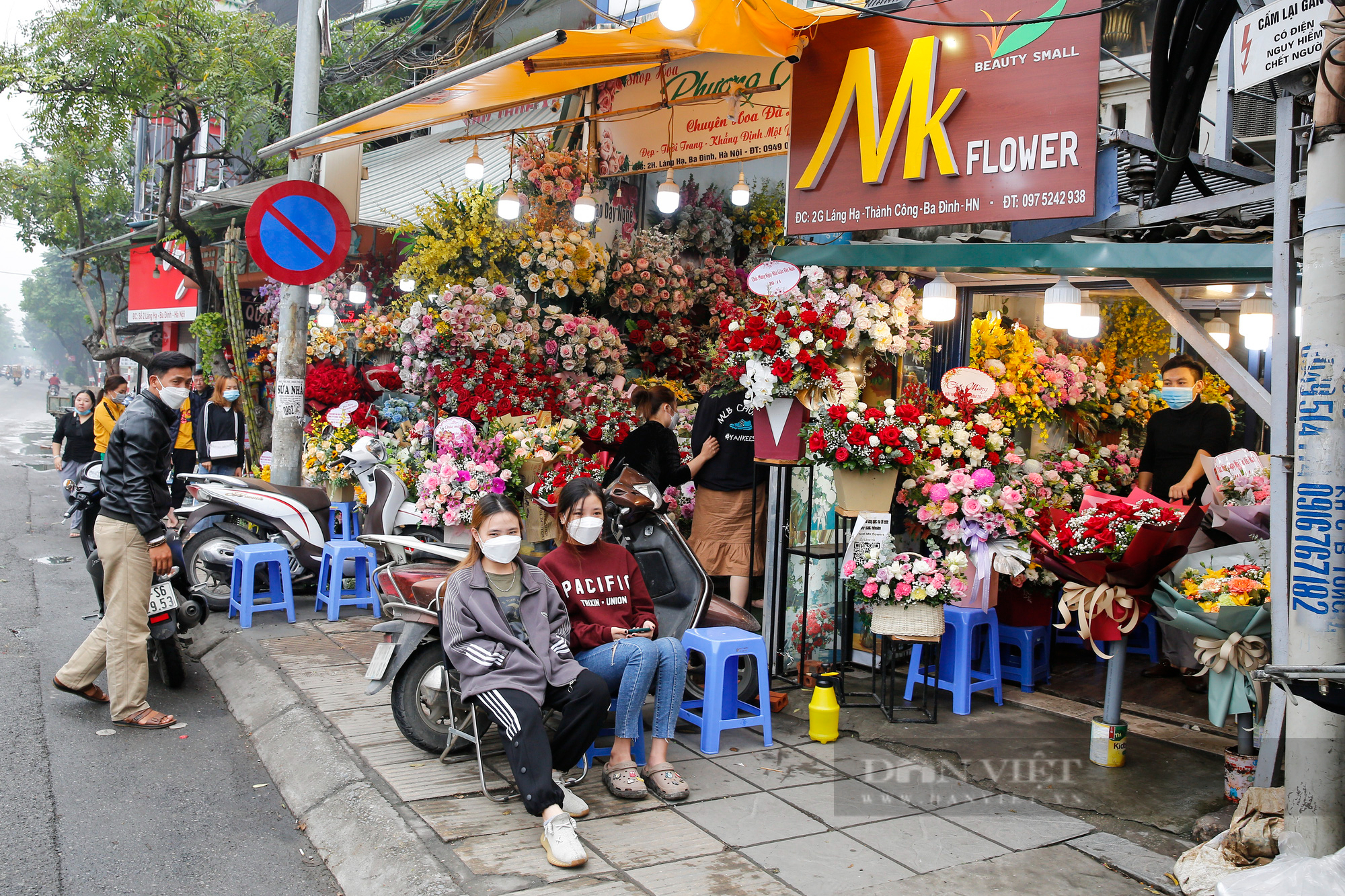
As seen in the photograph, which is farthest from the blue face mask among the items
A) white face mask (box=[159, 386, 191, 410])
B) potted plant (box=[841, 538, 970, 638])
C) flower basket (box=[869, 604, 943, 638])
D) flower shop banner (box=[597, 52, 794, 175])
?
white face mask (box=[159, 386, 191, 410])

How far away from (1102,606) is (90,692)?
5.70 metres

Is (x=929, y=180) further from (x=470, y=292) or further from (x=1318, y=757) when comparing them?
(x=470, y=292)

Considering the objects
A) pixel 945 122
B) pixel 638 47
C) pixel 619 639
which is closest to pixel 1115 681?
pixel 619 639

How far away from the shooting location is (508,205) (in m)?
8.48

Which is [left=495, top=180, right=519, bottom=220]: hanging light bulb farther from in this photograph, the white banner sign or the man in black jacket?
the white banner sign

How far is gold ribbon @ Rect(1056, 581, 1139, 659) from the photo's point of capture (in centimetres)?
473

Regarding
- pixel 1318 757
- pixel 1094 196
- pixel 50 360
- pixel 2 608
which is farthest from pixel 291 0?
pixel 50 360

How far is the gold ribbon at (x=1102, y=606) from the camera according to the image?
15.5ft

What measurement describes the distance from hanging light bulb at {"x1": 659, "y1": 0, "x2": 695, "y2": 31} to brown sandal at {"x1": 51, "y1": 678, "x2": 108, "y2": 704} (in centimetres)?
508

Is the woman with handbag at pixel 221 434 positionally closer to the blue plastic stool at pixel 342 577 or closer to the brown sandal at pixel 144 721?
the blue plastic stool at pixel 342 577

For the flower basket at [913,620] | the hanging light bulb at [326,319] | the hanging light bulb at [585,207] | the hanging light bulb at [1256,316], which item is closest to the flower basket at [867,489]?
the flower basket at [913,620]

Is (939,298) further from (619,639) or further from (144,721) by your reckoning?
(144,721)

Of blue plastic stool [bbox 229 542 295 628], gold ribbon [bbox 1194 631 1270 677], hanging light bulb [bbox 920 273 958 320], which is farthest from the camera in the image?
blue plastic stool [bbox 229 542 295 628]

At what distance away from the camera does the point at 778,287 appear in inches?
236
